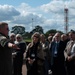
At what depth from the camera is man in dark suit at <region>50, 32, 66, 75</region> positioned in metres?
11.3

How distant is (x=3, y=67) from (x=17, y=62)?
575cm

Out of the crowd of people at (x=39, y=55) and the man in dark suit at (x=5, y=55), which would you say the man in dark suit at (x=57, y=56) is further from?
the man in dark suit at (x=5, y=55)

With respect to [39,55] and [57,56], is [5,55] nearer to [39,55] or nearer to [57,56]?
[39,55]

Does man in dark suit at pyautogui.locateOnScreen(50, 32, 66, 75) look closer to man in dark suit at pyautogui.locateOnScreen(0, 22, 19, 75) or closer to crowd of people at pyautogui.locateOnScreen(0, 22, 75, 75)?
crowd of people at pyautogui.locateOnScreen(0, 22, 75, 75)

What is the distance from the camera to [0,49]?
6559 mm

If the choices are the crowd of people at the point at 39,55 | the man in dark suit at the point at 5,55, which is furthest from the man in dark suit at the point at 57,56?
the man in dark suit at the point at 5,55

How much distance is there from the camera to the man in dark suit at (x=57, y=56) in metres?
11.3

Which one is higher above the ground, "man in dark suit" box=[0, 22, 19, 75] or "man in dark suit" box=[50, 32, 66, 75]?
"man in dark suit" box=[0, 22, 19, 75]

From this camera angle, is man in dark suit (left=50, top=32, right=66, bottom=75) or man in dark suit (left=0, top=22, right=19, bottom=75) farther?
man in dark suit (left=50, top=32, right=66, bottom=75)

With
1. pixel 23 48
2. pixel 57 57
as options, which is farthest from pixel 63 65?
pixel 23 48

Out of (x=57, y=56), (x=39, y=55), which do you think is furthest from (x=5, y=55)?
(x=57, y=56)

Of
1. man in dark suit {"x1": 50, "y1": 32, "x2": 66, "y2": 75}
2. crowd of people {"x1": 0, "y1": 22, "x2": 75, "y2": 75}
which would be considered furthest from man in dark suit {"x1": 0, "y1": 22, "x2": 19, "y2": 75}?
man in dark suit {"x1": 50, "y1": 32, "x2": 66, "y2": 75}

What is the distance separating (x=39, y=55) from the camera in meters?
9.65

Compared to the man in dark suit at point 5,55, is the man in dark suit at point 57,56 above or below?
below
